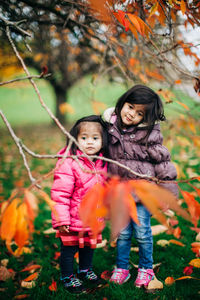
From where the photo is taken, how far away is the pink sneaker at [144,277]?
1.88 metres

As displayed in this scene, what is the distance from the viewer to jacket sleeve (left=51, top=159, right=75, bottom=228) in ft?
5.64

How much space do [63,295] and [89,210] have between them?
4.42 ft

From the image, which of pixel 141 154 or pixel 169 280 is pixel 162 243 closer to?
pixel 169 280

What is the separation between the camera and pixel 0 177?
5.05 m

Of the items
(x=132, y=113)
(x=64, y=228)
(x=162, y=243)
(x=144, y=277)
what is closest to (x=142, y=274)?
(x=144, y=277)

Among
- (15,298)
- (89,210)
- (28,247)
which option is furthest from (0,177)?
(89,210)

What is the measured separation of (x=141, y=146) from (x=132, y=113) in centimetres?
26

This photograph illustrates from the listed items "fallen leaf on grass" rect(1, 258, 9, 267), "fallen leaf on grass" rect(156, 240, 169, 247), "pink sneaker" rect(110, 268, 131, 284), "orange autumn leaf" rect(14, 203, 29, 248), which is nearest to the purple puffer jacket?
"pink sneaker" rect(110, 268, 131, 284)

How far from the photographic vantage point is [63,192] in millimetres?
1748

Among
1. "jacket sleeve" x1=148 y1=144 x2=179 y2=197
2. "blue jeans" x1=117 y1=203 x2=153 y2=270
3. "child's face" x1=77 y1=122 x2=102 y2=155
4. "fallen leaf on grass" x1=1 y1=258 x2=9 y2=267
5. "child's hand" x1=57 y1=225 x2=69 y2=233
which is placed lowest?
"fallen leaf on grass" x1=1 y1=258 x2=9 y2=267

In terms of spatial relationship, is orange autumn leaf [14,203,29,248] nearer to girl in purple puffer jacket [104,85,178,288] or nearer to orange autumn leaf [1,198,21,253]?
orange autumn leaf [1,198,21,253]

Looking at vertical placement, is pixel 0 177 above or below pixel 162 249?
above

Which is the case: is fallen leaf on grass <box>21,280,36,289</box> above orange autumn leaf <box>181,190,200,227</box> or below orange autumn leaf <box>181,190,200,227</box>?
below

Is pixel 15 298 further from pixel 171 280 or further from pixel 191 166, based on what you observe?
pixel 191 166
